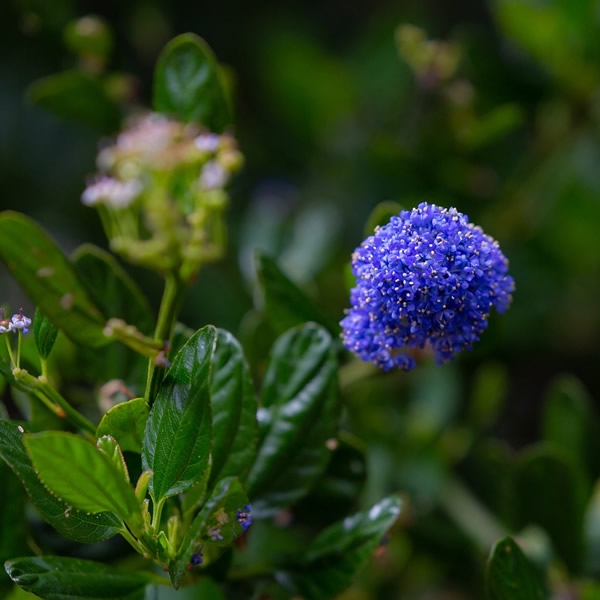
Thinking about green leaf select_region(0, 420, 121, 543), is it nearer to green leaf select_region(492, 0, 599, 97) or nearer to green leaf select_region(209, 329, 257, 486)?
green leaf select_region(209, 329, 257, 486)

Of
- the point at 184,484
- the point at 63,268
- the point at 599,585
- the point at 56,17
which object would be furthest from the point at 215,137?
the point at 599,585

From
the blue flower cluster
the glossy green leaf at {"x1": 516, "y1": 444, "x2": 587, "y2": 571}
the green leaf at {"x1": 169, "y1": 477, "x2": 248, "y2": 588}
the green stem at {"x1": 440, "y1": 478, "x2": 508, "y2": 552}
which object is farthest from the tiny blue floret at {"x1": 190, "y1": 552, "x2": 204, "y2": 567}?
the green stem at {"x1": 440, "y1": 478, "x2": 508, "y2": 552}

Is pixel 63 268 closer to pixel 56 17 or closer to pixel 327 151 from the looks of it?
pixel 56 17

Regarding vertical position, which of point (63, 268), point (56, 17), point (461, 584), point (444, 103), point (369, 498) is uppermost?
point (56, 17)

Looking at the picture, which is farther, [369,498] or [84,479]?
[369,498]

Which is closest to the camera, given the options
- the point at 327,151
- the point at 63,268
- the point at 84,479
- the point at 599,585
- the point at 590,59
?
the point at 84,479

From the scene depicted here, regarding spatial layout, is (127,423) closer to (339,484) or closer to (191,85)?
(339,484)

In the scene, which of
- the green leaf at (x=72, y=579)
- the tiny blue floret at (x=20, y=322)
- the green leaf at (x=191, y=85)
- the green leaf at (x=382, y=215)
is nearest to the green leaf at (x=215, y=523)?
the green leaf at (x=72, y=579)
